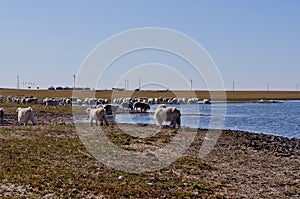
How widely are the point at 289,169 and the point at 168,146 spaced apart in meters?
5.92

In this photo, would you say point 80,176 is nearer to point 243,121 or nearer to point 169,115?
point 169,115

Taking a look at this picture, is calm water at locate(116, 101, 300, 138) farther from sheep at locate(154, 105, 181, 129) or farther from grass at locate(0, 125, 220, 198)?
grass at locate(0, 125, 220, 198)

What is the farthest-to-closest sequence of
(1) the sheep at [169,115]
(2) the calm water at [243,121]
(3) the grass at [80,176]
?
(2) the calm water at [243,121] → (1) the sheep at [169,115] → (3) the grass at [80,176]

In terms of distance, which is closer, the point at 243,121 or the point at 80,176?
the point at 80,176

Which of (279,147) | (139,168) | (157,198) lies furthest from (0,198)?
(279,147)

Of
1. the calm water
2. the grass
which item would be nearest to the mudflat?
the grass

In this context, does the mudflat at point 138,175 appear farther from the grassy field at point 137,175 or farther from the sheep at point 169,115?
the sheep at point 169,115

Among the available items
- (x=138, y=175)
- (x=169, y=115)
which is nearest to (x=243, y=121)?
(x=169, y=115)

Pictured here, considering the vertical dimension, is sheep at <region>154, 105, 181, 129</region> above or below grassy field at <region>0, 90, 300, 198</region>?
above

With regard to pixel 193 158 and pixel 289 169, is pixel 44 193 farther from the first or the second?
pixel 289 169

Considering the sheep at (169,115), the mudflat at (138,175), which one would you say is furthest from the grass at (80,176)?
the sheep at (169,115)

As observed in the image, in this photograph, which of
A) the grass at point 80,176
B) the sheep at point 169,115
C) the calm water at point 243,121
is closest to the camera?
the grass at point 80,176

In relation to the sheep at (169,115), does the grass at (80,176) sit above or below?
below

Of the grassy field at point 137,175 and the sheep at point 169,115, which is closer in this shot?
the grassy field at point 137,175
